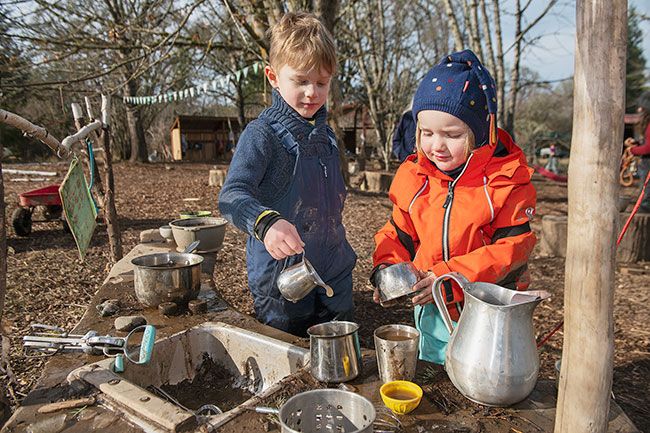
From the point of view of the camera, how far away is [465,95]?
1990 mm

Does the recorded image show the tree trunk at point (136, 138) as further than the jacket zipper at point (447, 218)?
Yes

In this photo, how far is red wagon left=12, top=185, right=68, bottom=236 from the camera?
681cm

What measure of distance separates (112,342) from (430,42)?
1874 cm

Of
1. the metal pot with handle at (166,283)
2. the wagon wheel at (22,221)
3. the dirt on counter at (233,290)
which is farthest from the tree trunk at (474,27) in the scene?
the metal pot with handle at (166,283)

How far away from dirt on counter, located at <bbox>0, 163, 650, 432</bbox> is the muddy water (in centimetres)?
74

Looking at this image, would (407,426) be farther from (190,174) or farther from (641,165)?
(190,174)

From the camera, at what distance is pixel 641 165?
770 cm

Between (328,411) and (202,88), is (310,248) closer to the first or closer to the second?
(328,411)

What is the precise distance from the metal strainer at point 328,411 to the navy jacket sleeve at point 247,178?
67 centimetres

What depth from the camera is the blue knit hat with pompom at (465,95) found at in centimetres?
200

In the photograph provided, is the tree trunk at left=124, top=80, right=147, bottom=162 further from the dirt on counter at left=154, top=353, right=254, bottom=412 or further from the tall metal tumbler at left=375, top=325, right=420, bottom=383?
the tall metal tumbler at left=375, top=325, right=420, bottom=383

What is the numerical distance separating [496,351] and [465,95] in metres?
1.02

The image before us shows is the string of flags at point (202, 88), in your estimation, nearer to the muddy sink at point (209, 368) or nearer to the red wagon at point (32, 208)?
the red wagon at point (32, 208)

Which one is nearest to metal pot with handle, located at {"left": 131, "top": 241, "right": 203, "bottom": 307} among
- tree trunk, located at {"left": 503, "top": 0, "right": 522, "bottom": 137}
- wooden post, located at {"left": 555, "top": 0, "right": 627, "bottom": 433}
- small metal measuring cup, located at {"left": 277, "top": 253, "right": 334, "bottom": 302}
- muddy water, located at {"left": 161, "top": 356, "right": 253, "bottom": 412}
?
muddy water, located at {"left": 161, "top": 356, "right": 253, "bottom": 412}
